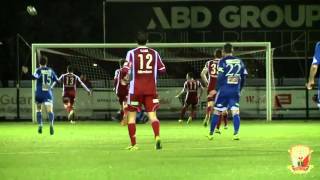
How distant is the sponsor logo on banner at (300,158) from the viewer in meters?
8.21

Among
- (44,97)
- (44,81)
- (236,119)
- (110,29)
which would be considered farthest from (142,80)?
(110,29)

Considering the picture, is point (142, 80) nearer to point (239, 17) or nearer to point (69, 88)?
point (69, 88)

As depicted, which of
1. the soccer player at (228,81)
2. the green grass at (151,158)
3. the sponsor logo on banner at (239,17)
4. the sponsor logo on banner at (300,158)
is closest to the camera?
the sponsor logo on banner at (300,158)

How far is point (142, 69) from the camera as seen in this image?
1301cm

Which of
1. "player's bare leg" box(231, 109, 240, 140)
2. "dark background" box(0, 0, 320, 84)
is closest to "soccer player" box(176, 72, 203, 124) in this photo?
"dark background" box(0, 0, 320, 84)

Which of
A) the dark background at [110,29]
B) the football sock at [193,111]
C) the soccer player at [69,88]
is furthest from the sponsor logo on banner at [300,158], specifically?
the dark background at [110,29]

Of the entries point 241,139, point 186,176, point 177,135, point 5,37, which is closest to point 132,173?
point 186,176

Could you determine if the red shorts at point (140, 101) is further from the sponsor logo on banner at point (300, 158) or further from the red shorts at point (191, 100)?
the red shorts at point (191, 100)

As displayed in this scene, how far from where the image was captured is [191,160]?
11.0 metres

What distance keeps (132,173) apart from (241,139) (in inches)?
281

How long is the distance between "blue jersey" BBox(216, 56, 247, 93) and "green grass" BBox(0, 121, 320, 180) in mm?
1210

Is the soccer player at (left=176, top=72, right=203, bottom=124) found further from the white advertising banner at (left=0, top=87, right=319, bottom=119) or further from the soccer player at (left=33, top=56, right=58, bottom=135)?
the soccer player at (left=33, top=56, right=58, bottom=135)

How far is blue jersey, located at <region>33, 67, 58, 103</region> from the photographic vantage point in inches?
734

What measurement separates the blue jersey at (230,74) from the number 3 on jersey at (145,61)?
2.71m
